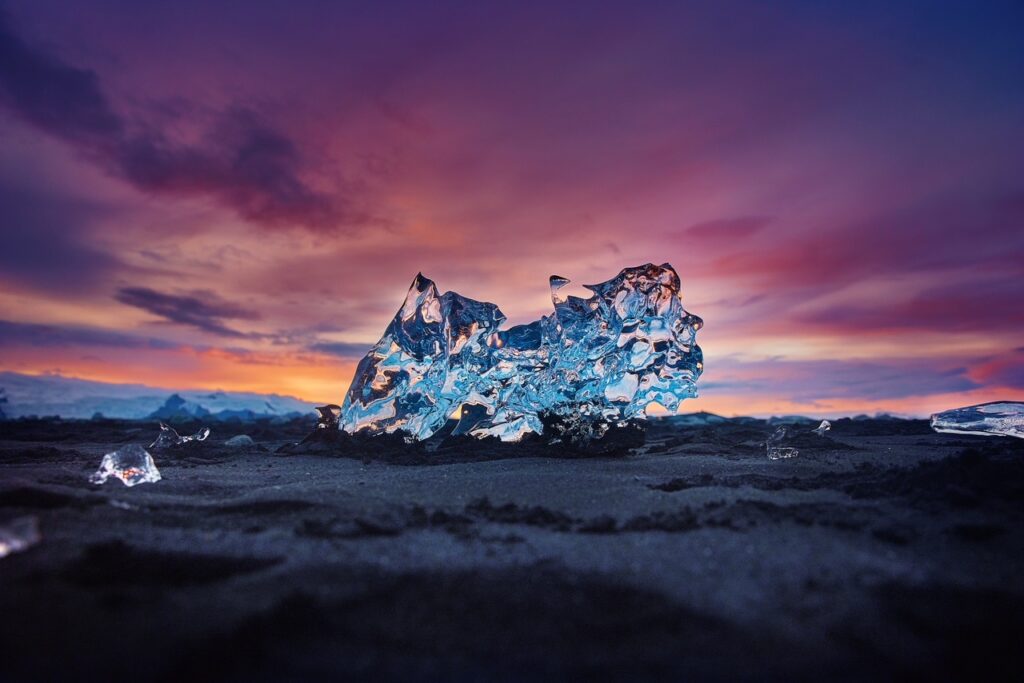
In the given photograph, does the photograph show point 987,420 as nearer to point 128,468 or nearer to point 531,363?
point 531,363

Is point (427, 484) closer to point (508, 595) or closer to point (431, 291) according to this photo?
point (508, 595)

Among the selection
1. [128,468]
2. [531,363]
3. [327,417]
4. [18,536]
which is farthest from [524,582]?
[327,417]

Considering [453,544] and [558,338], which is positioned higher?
[558,338]

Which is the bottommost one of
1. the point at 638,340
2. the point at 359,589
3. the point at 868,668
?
the point at 868,668

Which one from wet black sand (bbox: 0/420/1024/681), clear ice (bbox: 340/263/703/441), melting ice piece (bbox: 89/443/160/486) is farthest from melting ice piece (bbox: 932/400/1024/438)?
melting ice piece (bbox: 89/443/160/486)


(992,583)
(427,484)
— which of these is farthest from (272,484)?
(992,583)
